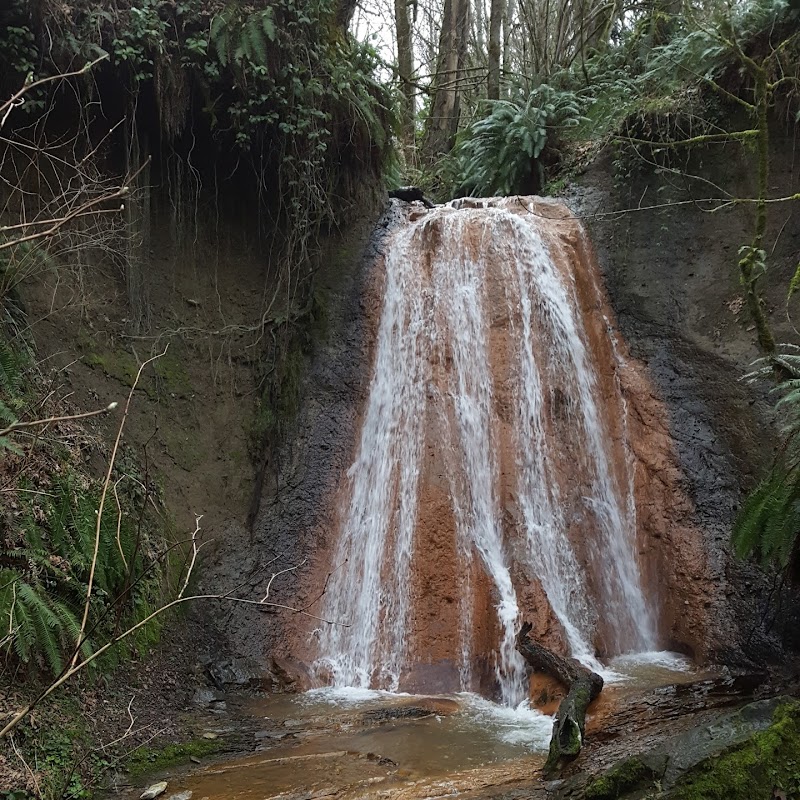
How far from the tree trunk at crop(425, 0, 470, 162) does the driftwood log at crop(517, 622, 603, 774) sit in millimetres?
12511

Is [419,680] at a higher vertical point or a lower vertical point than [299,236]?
lower

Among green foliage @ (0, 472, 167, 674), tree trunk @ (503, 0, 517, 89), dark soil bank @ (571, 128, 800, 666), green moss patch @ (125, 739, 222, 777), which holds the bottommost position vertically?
green moss patch @ (125, 739, 222, 777)

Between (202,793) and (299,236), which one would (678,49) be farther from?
(202,793)

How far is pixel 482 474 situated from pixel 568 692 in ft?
9.37

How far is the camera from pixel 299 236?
28.9 ft

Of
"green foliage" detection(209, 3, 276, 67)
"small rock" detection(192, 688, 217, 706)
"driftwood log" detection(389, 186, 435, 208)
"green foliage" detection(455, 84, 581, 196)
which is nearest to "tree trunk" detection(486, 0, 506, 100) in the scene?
"green foliage" detection(455, 84, 581, 196)

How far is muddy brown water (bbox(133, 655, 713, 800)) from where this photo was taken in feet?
13.1

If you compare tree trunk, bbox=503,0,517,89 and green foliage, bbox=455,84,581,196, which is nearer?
green foliage, bbox=455,84,581,196

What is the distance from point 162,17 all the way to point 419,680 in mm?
7503

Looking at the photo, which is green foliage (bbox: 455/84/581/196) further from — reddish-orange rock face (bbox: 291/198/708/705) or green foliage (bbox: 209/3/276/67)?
green foliage (bbox: 209/3/276/67)

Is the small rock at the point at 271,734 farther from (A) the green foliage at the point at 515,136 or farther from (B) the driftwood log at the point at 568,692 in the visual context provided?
(A) the green foliage at the point at 515,136

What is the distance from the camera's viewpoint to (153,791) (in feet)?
12.9

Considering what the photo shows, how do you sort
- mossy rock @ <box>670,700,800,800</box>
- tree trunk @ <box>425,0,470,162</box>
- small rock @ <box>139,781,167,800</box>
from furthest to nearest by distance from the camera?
tree trunk @ <box>425,0,470,162</box> → small rock @ <box>139,781,167,800</box> → mossy rock @ <box>670,700,800,800</box>

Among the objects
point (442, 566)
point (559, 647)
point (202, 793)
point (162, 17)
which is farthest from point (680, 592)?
point (162, 17)
